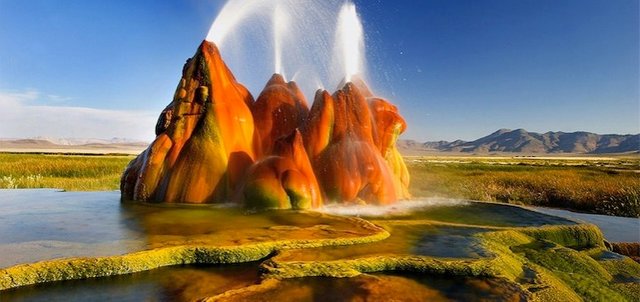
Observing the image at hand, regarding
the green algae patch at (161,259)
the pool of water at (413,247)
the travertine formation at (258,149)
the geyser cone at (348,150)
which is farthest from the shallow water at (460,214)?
the green algae patch at (161,259)

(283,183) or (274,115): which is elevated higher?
(274,115)

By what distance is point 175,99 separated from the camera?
14.9 meters

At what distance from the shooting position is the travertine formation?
505 inches

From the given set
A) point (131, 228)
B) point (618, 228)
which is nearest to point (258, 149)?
point (131, 228)

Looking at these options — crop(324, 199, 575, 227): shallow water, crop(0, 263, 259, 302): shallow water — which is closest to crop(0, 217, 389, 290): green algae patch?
crop(0, 263, 259, 302): shallow water

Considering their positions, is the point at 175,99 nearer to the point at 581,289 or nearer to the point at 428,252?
the point at 428,252

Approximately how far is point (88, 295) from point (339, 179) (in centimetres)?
930

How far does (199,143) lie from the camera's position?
13.5 meters

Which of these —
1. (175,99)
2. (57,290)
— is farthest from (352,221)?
(175,99)

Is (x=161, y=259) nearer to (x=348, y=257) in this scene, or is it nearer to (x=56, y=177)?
(x=348, y=257)

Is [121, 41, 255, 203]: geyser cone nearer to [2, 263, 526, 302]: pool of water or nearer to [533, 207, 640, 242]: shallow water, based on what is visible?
[2, 263, 526, 302]: pool of water

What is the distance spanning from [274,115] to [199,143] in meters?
3.28

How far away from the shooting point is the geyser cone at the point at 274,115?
51.3 feet

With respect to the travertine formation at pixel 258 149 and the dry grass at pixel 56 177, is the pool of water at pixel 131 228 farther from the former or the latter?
the dry grass at pixel 56 177
